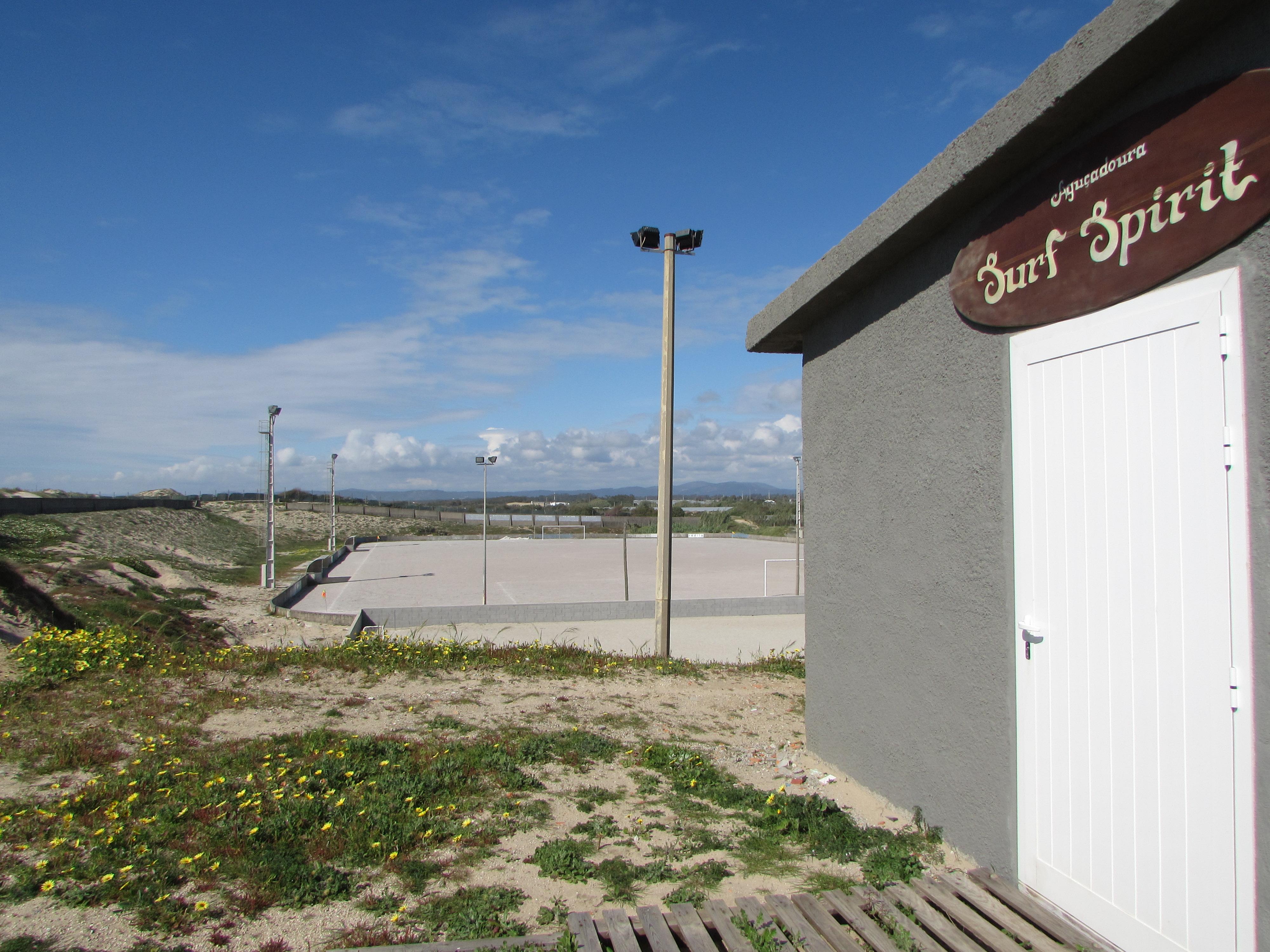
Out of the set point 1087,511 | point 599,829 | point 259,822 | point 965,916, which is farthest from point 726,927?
point 259,822

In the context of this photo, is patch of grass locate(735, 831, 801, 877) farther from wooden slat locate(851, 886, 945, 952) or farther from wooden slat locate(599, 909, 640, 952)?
wooden slat locate(599, 909, 640, 952)

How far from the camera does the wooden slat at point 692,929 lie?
2.82 metres

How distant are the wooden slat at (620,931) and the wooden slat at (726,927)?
31 centimetres

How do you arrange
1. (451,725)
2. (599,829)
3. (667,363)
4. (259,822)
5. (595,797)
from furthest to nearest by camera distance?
1. (667,363)
2. (451,725)
3. (595,797)
4. (599,829)
5. (259,822)

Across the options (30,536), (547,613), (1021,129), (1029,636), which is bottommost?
(547,613)

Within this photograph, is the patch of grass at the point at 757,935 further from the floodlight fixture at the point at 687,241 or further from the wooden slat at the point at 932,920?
the floodlight fixture at the point at 687,241

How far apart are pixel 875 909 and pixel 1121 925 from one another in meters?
0.88

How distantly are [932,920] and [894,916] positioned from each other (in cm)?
14

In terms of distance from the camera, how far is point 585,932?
2904 mm

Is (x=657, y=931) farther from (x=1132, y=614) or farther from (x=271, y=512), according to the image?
(x=271, y=512)

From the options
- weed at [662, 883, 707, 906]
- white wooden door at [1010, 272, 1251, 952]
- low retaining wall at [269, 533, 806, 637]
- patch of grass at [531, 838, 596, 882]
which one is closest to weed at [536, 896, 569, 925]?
patch of grass at [531, 838, 596, 882]

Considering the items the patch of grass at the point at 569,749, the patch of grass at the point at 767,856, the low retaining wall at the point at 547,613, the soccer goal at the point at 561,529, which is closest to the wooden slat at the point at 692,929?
the patch of grass at the point at 767,856

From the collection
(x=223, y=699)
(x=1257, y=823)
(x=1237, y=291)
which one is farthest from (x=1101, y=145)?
(x=223, y=699)

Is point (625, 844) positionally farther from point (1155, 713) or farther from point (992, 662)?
point (1155, 713)
